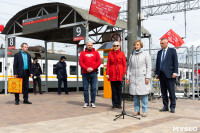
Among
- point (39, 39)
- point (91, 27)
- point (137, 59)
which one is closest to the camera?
point (137, 59)

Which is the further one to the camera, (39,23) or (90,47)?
(39,23)

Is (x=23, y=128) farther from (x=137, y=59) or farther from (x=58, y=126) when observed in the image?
(x=137, y=59)

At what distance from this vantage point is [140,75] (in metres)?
6.02

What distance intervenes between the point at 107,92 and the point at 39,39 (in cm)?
682

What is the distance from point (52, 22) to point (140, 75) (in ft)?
23.6

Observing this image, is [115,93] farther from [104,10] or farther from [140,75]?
[104,10]

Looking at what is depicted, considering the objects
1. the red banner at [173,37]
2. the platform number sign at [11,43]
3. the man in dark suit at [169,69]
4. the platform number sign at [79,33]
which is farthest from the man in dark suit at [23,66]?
the red banner at [173,37]

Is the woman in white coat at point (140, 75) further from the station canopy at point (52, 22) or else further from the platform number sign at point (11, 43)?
the platform number sign at point (11, 43)

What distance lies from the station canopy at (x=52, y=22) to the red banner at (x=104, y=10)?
18.1 inches

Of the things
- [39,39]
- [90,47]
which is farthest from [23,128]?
[39,39]

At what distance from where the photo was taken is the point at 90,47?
750 cm

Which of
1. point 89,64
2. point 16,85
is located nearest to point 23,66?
point 16,85

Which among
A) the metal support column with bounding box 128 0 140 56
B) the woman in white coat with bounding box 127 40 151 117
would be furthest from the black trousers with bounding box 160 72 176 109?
the metal support column with bounding box 128 0 140 56

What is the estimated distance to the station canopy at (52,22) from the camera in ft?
37.2
